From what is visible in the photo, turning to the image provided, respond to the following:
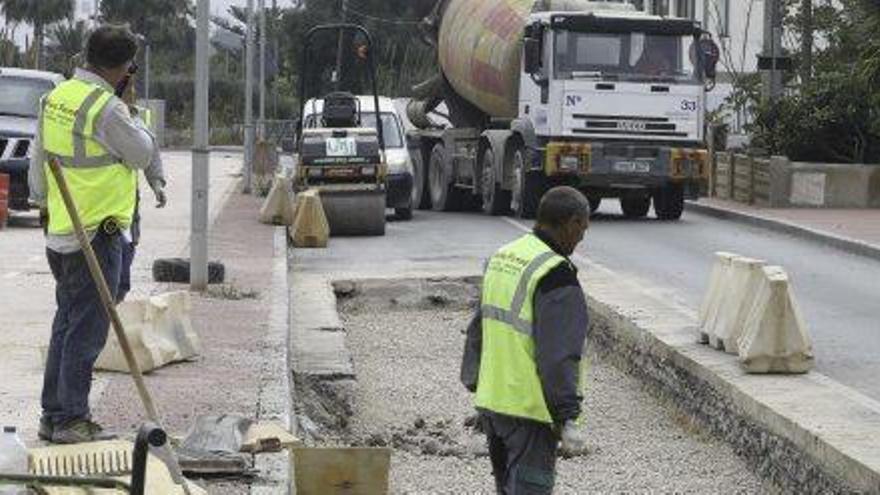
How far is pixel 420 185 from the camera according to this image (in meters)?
35.6

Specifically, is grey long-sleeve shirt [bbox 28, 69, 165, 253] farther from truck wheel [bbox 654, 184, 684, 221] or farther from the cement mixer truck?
truck wheel [bbox 654, 184, 684, 221]

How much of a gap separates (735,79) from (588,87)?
13527mm

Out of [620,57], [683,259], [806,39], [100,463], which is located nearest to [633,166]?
[620,57]

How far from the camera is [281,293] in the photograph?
727 inches

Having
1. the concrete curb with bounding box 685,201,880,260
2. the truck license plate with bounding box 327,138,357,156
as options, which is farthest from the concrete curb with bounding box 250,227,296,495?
the concrete curb with bounding box 685,201,880,260

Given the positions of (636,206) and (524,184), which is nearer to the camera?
(524,184)

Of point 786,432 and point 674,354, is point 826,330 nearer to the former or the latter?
point 674,354

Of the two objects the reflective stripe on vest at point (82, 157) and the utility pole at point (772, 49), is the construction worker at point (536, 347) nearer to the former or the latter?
the reflective stripe on vest at point (82, 157)

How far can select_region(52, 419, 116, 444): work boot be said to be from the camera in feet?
30.6

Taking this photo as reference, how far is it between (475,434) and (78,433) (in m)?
4.62

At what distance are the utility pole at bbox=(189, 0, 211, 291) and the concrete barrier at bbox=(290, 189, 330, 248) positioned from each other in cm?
776

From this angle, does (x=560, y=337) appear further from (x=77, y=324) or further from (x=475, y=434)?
(x=475, y=434)

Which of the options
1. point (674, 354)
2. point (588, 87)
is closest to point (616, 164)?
point (588, 87)

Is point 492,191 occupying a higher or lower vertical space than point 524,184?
lower
